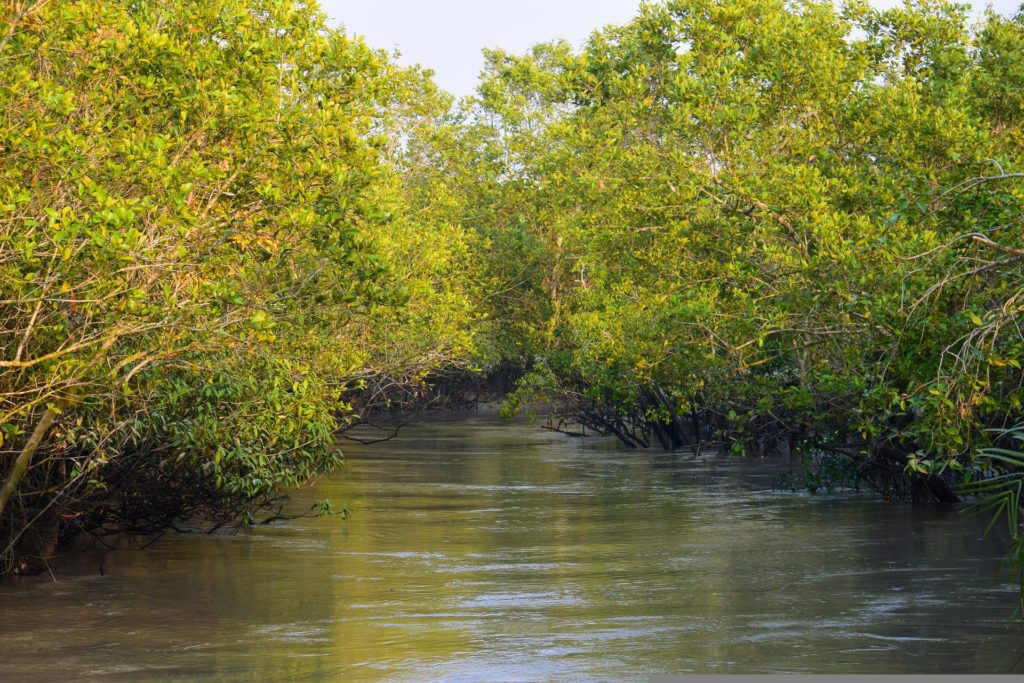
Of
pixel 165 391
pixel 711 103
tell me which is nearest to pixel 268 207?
pixel 165 391

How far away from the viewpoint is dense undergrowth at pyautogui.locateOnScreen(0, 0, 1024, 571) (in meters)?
10.3

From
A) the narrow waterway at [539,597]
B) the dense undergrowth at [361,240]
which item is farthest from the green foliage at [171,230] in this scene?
the narrow waterway at [539,597]

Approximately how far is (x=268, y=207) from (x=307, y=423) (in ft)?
10.4

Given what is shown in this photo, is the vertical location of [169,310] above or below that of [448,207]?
below

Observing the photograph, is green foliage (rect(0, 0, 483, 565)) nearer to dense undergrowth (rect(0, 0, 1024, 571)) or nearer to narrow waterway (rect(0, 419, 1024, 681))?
dense undergrowth (rect(0, 0, 1024, 571))

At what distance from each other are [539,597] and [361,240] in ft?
11.8

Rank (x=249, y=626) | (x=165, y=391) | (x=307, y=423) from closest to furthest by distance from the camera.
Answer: (x=249, y=626), (x=165, y=391), (x=307, y=423)

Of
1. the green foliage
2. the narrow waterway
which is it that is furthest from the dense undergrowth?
the narrow waterway

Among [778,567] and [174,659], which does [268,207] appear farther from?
[778,567]

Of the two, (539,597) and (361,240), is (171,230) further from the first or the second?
(539,597)

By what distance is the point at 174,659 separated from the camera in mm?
10258

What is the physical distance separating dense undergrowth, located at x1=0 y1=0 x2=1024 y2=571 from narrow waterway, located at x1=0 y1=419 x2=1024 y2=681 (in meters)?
0.86

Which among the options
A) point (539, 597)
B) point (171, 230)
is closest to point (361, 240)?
point (171, 230)

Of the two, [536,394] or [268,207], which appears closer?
[268,207]
